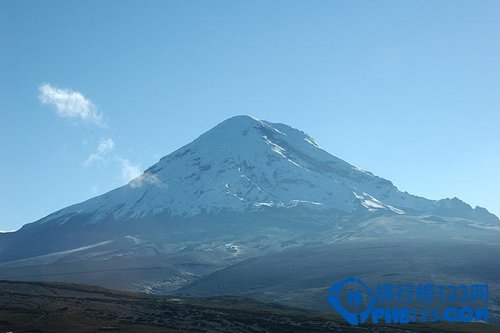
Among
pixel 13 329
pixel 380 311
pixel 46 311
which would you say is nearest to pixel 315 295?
pixel 380 311

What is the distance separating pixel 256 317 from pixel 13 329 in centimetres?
4990

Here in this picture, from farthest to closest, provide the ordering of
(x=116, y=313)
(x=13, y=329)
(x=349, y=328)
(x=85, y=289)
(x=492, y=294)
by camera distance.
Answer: (x=492, y=294), (x=85, y=289), (x=116, y=313), (x=349, y=328), (x=13, y=329)

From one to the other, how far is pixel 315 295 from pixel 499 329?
76.5m

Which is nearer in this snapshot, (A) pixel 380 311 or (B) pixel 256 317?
(B) pixel 256 317

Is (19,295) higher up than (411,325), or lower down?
higher up

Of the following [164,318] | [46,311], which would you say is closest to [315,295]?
[164,318]

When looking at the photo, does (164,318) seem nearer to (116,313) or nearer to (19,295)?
(116,313)

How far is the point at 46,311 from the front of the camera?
110 m

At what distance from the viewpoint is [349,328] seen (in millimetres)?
107250

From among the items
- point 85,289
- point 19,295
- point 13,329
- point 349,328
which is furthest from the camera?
point 85,289

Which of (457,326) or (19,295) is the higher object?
(19,295)

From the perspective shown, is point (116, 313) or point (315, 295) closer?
point (116, 313)

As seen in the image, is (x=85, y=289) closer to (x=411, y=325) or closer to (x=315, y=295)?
(x=315, y=295)

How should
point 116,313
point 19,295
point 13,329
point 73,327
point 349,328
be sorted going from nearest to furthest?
point 13,329 < point 73,327 < point 349,328 < point 116,313 < point 19,295
